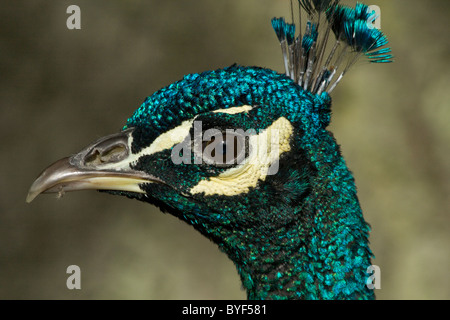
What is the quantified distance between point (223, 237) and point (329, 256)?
355 mm

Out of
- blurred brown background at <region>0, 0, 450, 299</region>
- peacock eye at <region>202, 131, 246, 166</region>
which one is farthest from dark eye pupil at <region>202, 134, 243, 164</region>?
blurred brown background at <region>0, 0, 450, 299</region>

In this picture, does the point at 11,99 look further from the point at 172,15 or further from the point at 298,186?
the point at 298,186

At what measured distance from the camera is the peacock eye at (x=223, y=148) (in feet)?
5.60

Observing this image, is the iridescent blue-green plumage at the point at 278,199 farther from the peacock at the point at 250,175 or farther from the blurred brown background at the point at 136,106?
the blurred brown background at the point at 136,106

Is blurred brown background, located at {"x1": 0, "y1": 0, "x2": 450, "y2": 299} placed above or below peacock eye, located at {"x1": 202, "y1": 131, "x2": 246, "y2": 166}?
above

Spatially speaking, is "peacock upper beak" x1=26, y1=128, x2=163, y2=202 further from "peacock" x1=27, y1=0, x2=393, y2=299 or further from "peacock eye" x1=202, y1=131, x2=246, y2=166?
"peacock eye" x1=202, y1=131, x2=246, y2=166

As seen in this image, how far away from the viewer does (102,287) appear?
4.61 meters

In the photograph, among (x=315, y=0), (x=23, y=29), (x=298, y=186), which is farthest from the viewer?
(x=23, y=29)

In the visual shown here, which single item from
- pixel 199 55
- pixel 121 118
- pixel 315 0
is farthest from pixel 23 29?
pixel 315 0

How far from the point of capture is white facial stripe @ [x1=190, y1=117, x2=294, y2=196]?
1725mm

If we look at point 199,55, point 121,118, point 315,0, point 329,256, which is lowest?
point 329,256

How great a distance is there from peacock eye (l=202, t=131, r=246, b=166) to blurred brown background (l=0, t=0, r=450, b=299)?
2.96m

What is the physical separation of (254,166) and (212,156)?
136 mm

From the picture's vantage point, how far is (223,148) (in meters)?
1.71
